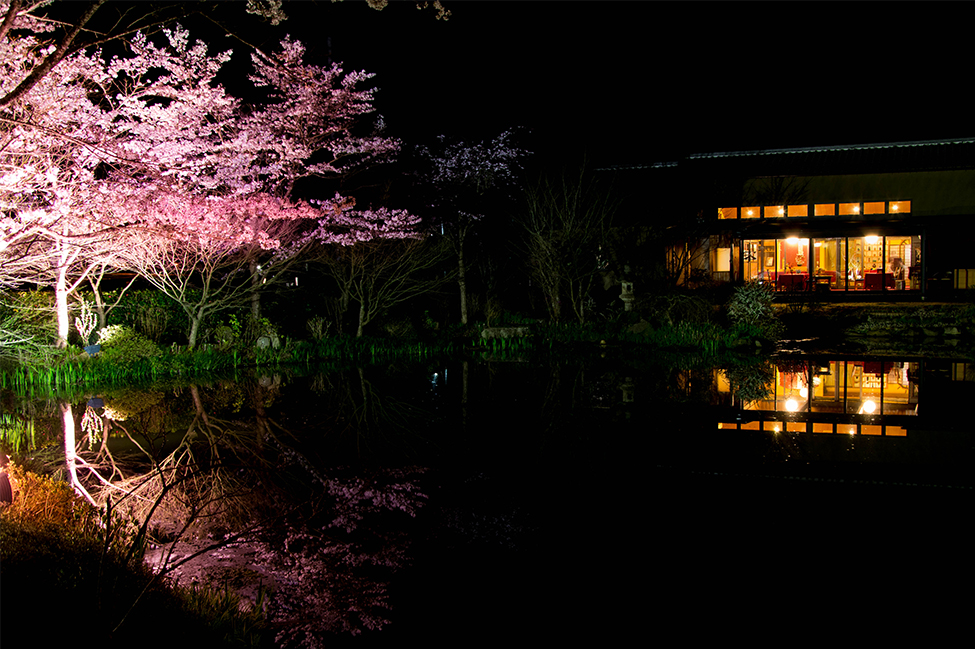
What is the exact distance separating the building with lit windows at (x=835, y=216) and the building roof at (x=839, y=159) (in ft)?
0.11

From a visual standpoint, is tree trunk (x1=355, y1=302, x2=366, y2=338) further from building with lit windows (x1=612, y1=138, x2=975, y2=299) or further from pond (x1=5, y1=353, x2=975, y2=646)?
building with lit windows (x1=612, y1=138, x2=975, y2=299)

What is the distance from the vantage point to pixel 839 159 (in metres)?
23.2

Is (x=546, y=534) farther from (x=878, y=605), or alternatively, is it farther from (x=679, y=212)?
(x=679, y=212)

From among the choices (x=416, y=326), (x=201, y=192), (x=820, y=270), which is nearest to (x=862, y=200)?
(x=820, y=270)

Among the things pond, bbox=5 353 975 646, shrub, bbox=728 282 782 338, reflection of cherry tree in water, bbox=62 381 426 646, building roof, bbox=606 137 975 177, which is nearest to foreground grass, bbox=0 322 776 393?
shrub, bbox=728 282 782 338

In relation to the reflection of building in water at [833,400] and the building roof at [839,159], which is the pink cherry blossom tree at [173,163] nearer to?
the reflection of building in water at [833,400]

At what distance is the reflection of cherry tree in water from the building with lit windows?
635 inches

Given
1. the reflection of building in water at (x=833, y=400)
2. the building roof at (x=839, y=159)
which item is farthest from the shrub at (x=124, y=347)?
the building roof at (x=839, y=159)

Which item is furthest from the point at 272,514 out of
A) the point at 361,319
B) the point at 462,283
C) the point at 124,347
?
the point at 462,283

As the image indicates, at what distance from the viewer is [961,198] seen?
859 inches

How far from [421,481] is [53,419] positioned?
20.6 feet

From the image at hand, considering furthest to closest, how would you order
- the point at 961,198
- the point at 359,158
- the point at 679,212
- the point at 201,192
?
the point at 961,198 < the point at 679,212 < the point at 359,158 < the point at 201,192

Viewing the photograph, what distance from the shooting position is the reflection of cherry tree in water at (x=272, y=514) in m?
3.99

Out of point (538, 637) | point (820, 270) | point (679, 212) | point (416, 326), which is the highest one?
point (679, 212)
